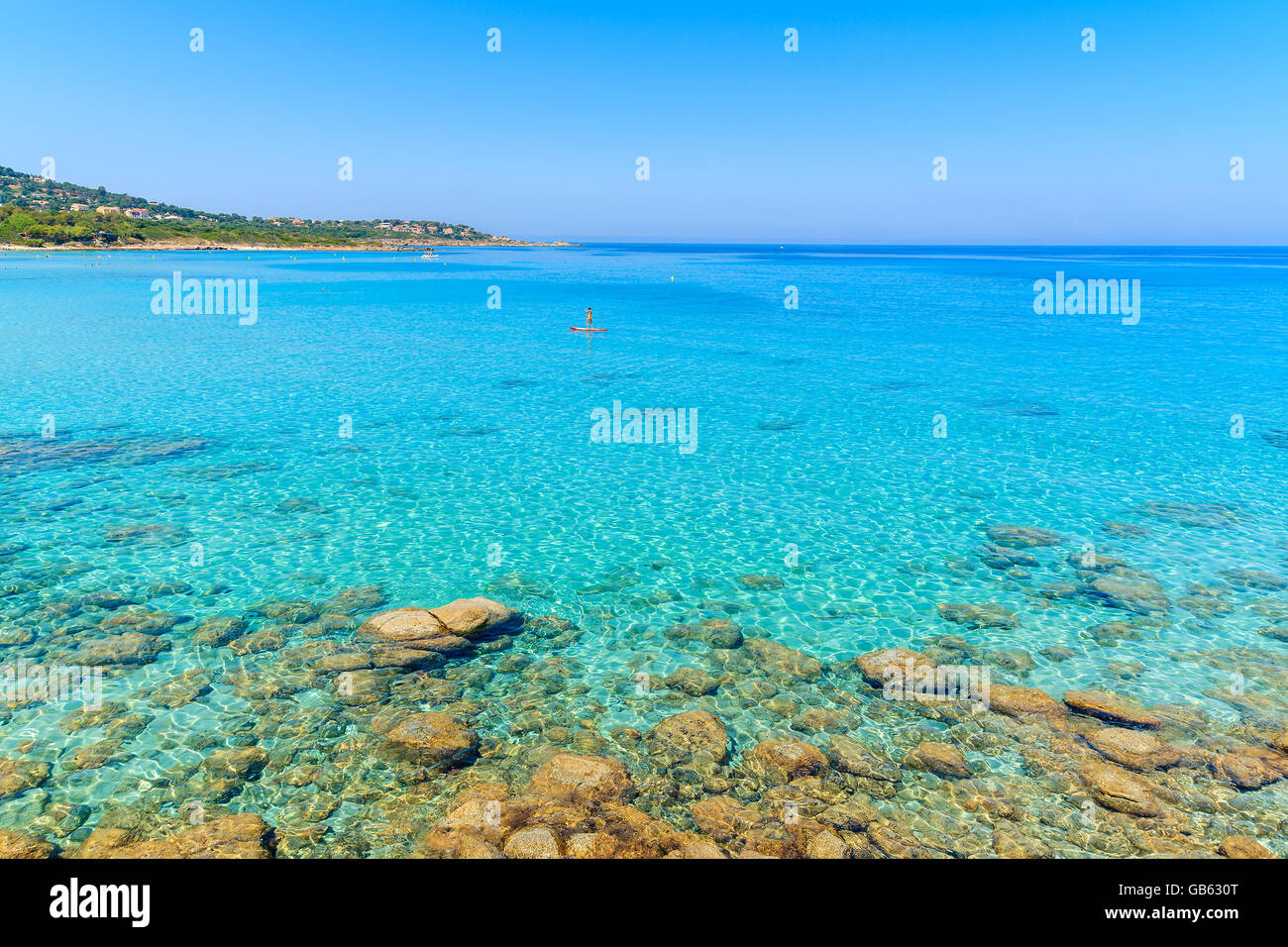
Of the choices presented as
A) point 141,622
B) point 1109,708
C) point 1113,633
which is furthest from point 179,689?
point 1113,633

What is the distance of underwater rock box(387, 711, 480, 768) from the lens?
1178 cm

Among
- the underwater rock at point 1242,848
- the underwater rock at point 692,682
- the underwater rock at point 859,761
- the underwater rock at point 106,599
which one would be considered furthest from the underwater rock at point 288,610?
the underwater rock at point 1242,848

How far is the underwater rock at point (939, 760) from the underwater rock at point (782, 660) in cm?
265

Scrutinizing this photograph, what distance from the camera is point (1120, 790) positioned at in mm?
11016

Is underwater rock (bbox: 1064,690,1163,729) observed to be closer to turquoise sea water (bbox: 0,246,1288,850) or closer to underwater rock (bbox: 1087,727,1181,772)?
underwater rock (bbox: 1087,727,1181,772)

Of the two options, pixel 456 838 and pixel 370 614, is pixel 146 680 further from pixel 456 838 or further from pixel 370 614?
pixel 456 838

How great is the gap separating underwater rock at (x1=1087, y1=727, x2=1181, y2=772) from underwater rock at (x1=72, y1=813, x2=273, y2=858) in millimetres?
13084

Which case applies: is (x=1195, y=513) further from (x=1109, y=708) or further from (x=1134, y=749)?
(x=1134, y=749)

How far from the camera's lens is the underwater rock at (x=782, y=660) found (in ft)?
47.6

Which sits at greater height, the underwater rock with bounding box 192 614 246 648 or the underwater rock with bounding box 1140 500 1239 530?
the underwater rock with bounding box 1140 500 1239 530

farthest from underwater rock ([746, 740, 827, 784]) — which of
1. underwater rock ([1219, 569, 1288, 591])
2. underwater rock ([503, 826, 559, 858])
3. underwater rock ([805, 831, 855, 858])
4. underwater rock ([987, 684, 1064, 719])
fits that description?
underwater rock ([1219, 569, 1288, 591])

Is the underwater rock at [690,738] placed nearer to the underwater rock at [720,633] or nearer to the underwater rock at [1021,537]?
the underwater rock at [720,633]

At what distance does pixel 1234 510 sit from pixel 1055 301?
85.2m
